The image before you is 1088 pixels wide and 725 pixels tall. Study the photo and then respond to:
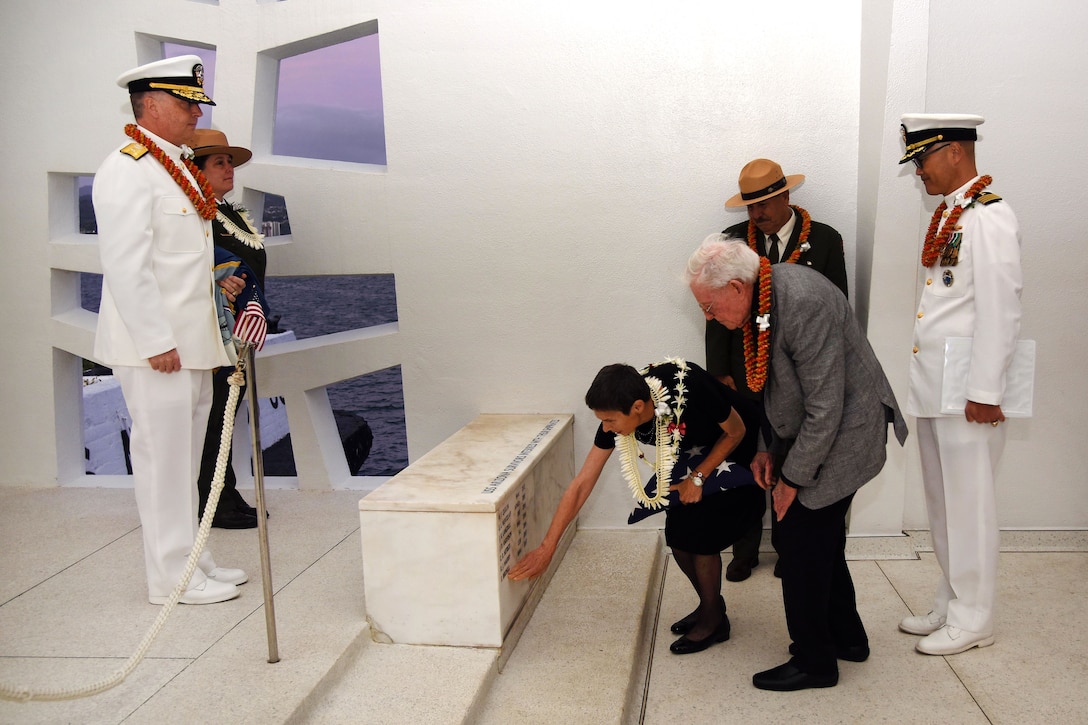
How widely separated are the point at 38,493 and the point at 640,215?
10.7ft

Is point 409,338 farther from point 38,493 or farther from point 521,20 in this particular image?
point 38,493

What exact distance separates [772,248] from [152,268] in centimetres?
230

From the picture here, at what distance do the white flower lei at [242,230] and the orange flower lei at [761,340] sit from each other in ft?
7.31

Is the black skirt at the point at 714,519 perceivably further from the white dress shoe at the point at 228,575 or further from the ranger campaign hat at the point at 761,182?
the white dress shoe at the point at 228,575

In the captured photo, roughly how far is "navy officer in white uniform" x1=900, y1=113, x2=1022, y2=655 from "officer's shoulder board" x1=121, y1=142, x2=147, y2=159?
2396mm

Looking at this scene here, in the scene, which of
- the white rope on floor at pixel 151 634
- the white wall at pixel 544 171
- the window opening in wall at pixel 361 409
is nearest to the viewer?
the white rope on floor at pixel 151 634

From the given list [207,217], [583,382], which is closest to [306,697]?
[207,217]

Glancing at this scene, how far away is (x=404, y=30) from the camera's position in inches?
169

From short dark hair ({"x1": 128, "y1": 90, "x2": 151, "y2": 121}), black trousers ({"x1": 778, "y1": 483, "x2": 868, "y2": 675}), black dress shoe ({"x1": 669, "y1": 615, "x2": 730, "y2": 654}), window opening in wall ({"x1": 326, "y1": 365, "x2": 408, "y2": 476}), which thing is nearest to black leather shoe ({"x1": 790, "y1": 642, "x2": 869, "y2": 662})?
black trousers ({"x1": 778, "y1": 483, "x2": 868, "y2": 675})

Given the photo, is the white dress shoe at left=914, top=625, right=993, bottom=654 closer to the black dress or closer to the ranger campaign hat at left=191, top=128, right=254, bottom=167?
the black dress

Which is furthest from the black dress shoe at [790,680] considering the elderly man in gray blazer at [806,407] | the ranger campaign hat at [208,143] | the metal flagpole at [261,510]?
the ranger campaign hat at [208,143]

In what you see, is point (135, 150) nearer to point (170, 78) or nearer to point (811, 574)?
point (170, 78)

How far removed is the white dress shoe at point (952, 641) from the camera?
3.07 meters

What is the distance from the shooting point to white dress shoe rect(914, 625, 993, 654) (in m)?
3.07
